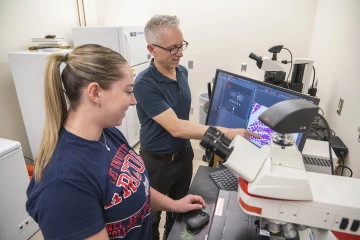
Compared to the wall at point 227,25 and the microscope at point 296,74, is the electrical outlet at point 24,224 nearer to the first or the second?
the microscope at point 296,74

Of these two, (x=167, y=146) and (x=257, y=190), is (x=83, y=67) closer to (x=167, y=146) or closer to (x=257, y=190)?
(x=257, y=190)

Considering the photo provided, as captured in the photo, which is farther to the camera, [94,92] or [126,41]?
[126,41]

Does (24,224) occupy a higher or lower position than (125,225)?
lower

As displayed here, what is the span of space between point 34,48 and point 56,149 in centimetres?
231

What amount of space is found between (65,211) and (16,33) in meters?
2.52

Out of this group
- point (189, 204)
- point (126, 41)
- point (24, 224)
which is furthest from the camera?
point (126, 41)

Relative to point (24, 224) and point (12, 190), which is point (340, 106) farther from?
point (24, 224)

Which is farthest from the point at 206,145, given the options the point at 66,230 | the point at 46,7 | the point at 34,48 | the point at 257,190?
the point at 46,7

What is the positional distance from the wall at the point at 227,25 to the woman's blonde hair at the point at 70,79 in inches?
105

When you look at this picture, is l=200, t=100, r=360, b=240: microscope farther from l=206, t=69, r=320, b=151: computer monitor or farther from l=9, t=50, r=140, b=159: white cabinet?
l=9, t=50, r=140, b=159: white cabinet

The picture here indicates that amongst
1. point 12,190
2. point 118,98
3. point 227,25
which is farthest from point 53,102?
point 227,25

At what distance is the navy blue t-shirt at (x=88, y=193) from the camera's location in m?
0.61

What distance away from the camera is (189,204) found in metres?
0.94

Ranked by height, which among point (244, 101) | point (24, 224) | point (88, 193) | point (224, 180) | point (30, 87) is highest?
point (244, 101)
